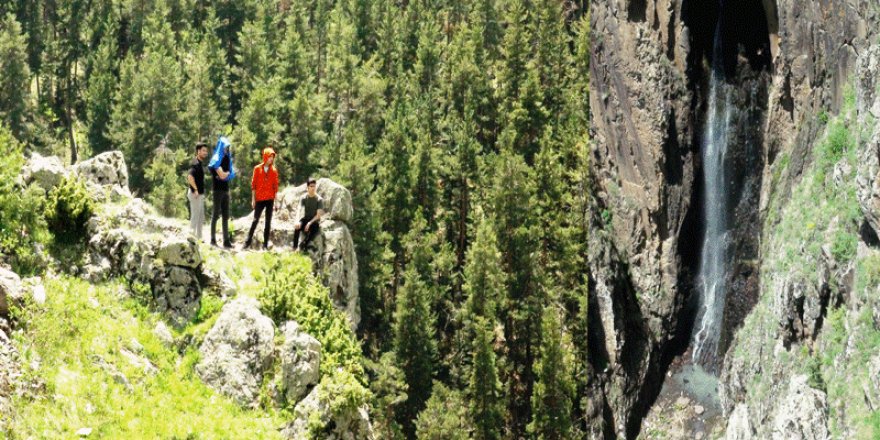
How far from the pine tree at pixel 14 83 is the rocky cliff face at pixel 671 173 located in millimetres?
50790

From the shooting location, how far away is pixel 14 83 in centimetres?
7212

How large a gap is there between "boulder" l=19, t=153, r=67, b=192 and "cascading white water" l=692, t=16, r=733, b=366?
66.4ft

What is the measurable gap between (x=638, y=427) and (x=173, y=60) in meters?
49.1

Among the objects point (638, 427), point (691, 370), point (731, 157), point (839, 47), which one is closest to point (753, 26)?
point (731, 157)

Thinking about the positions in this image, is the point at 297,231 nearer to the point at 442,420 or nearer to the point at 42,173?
the point at 42,173

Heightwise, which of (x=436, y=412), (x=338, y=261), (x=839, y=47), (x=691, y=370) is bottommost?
(x=436, y=412)

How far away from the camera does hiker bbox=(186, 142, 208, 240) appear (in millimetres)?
20594

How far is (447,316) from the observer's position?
2194 inches

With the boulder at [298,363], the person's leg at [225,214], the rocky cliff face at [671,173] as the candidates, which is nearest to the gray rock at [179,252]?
the person's leg at [225,214]

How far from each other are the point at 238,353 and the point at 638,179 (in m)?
18.1

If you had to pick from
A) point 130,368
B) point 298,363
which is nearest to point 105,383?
point 130,368

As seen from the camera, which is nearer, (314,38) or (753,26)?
(753,26)

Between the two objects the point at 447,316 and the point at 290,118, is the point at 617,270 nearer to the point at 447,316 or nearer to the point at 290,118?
the point at 447,316

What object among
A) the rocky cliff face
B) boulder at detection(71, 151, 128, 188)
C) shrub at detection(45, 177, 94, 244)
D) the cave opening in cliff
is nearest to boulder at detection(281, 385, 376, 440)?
shrub at detection(45, 177, 94, 244)
